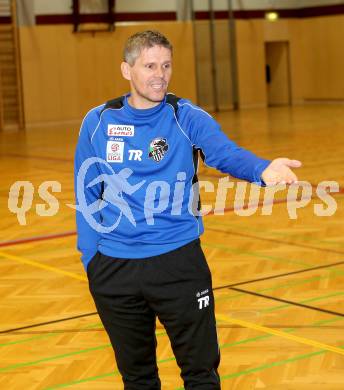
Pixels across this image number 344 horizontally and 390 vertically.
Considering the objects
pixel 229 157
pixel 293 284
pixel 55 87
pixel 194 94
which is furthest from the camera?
pixel 194 94

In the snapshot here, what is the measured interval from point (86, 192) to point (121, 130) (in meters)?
0.33

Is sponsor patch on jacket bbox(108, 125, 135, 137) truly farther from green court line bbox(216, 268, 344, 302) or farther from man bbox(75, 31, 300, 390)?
green court line bbox(216, 268, 344, 302)

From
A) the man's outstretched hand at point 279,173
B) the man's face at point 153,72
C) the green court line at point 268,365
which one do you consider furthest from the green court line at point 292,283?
the man's outstretched hand at point 279,173

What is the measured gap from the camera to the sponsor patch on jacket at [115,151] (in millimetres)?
3355

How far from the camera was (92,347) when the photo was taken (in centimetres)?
504

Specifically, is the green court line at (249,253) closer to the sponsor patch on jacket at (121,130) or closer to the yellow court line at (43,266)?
the yellow court line at (43,266)

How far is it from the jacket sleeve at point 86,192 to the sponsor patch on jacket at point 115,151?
106 millimetres

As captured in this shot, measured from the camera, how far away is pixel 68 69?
2602 centimetres

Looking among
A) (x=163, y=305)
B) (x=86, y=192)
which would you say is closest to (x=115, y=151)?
(x=86, y=192)

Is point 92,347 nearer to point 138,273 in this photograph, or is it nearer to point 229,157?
point 138,273

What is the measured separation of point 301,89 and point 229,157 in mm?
27993

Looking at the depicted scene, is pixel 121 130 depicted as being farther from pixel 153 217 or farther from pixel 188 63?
pixel 188 63

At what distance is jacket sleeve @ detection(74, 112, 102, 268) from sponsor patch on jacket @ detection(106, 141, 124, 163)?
106 millimetres

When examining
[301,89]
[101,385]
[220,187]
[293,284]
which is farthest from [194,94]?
[101,385]
